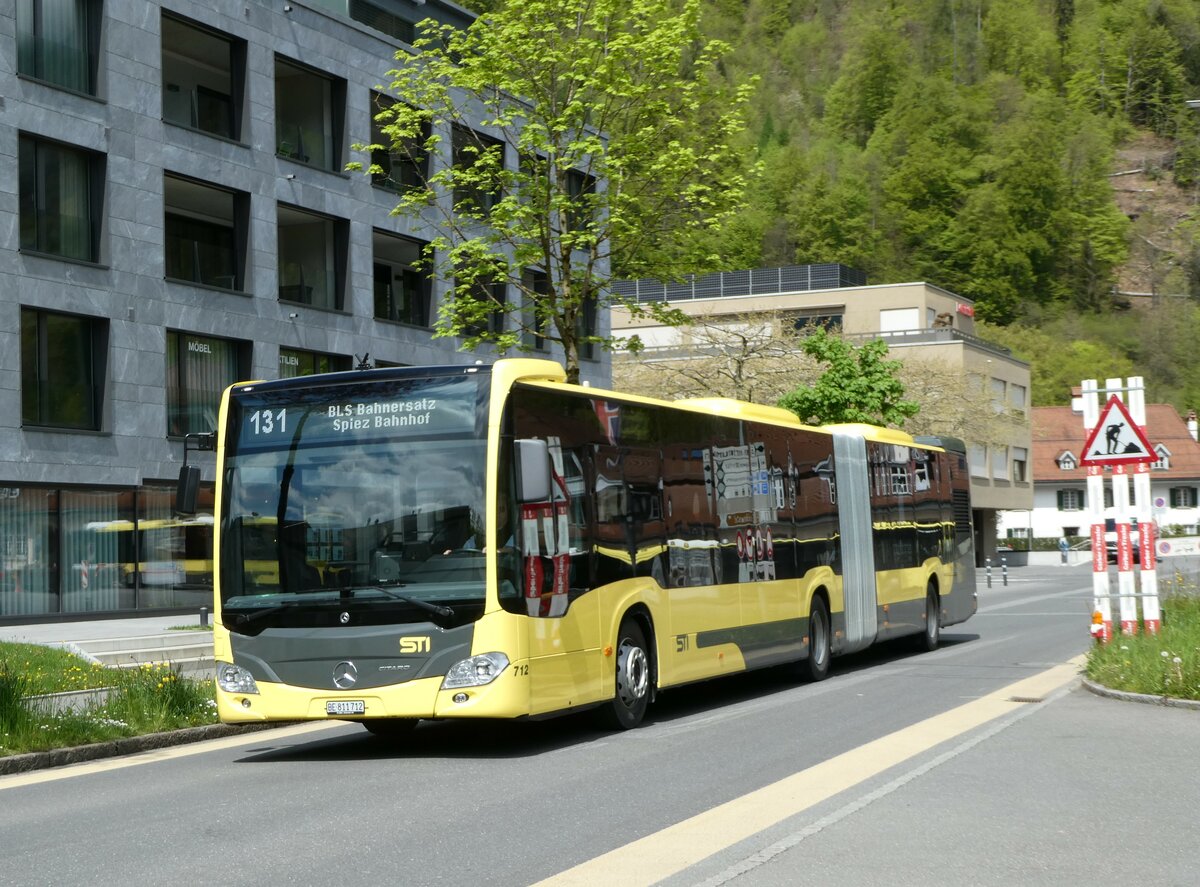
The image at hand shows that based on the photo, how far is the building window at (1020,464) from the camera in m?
82.1

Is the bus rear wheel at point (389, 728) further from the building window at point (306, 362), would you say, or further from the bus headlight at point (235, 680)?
the building window at point (306, 362)

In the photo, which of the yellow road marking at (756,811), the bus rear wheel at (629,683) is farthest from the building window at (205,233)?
the yellow road marking at (756,811)

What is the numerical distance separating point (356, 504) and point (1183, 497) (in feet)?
345

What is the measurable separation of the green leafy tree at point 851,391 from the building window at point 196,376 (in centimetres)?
1779

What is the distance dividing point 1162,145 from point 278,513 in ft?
579

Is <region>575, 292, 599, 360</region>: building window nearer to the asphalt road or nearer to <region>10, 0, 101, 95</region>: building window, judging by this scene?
<region>10, 0, 101, 95</region>: building window

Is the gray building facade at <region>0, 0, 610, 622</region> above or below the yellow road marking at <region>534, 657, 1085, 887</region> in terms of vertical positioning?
above

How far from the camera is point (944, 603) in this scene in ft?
85.2

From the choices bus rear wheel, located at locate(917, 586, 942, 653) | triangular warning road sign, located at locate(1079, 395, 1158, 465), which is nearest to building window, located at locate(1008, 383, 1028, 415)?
bus rear wheel, located at locate(917, 586, 942, 653)

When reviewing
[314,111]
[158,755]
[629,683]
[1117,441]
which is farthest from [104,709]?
[314,111]

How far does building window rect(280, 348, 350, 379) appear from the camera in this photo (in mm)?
36875

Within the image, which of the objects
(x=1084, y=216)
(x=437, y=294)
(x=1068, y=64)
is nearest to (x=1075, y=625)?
(x=437, y=294)

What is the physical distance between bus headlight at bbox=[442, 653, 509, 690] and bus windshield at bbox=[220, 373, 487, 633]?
0.34 meters

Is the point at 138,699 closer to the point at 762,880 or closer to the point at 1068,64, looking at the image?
the point at 762,880
